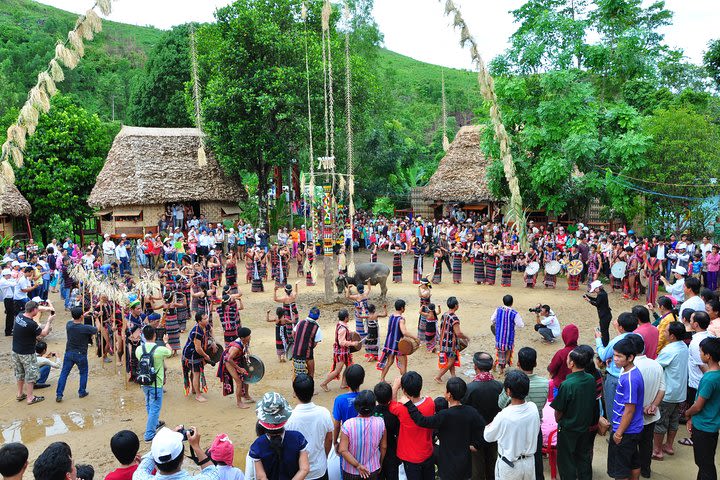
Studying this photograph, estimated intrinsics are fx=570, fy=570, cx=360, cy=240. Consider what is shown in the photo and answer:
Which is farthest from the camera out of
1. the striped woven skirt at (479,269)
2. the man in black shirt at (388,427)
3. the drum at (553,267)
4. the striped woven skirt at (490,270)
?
the striped woven skirt at (479,269)

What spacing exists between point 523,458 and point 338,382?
5.10 metres

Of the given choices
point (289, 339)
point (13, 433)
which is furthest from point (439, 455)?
point (13, 433)

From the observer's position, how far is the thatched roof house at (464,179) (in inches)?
982

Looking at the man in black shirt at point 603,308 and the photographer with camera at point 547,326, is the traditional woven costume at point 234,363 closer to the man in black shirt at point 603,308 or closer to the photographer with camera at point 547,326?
the man in black shirt at point 603,308

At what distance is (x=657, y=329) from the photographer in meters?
6.89

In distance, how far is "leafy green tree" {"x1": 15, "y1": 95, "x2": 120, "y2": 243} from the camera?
76.7 ft

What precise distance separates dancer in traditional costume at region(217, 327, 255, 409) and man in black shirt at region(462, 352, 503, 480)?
11.3 feet

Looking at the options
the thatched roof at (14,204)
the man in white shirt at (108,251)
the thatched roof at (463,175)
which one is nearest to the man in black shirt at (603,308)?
the thatched roof at (463,175)

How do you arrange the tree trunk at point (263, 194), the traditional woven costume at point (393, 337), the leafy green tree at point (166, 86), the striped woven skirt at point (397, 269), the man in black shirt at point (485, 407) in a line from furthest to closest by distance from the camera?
the leafy green tree at point (166, 86)
the tree trunk at point (263, 194)
the striped woven skirt at point (397, 269)
the traditional woven costume at point (393, 337)
the man in black shirt at point (485, 407)

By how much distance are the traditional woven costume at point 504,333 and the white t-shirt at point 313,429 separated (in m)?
5.25

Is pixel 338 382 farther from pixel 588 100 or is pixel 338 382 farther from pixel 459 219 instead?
pixel 459 219

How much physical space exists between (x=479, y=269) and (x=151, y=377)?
11652mm

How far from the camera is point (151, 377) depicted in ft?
23.8

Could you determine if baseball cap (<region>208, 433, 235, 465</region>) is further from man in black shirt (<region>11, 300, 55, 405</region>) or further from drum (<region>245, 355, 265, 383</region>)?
man in black shirt (<region>11, 300, 55, 405</region>)
